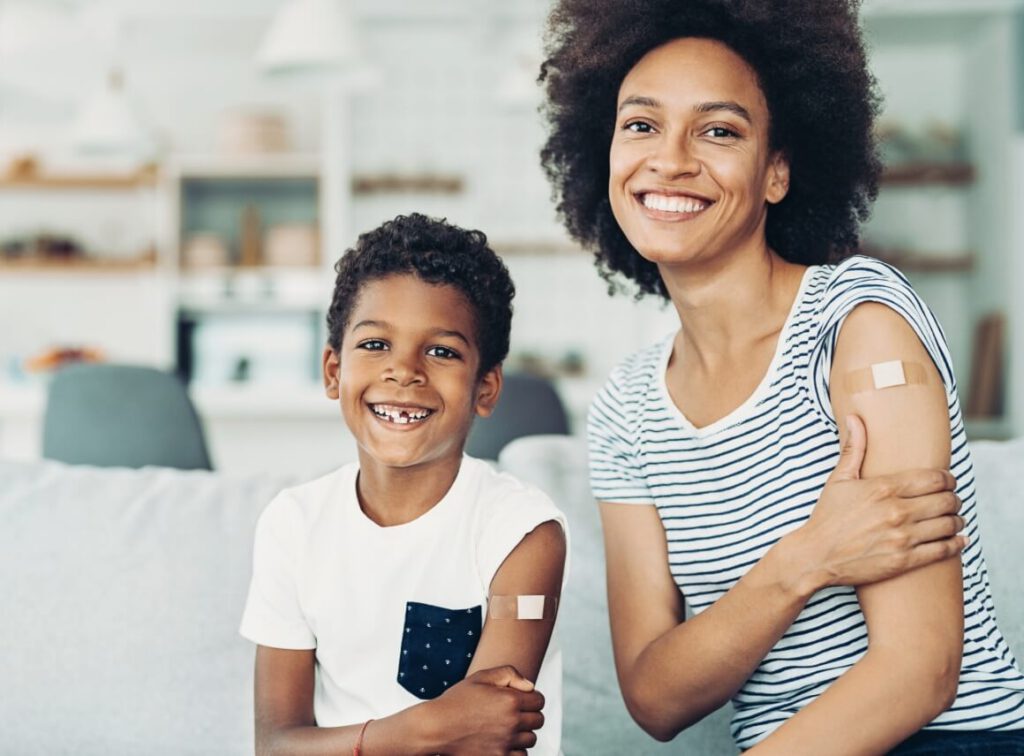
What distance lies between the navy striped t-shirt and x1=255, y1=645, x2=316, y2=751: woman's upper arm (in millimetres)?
465

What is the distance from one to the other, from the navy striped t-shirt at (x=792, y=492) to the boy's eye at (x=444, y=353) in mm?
269

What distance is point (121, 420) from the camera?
2.82 meters

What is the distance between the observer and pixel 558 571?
4.30 feet

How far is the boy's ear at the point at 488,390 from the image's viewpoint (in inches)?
55.2

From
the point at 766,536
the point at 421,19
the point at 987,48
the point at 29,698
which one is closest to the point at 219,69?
the point at 421,19

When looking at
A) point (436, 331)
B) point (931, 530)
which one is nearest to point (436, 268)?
point (436, 331)

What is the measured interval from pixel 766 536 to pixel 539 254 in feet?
17.8

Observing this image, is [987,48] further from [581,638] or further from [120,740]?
[120,740]

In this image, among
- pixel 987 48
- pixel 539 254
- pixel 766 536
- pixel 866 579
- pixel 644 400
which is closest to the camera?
pixel 866 579

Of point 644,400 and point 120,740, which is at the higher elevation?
point 644,400

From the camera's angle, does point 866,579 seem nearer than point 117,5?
Yes

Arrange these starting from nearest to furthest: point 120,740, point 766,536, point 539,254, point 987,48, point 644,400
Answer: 1. point 766,536
2. point 644,400
3. point 120,740
4. point 987,48
5. point 539,254

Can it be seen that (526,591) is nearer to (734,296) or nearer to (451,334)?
(451,334)

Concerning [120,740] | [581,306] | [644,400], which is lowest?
[120,740]
